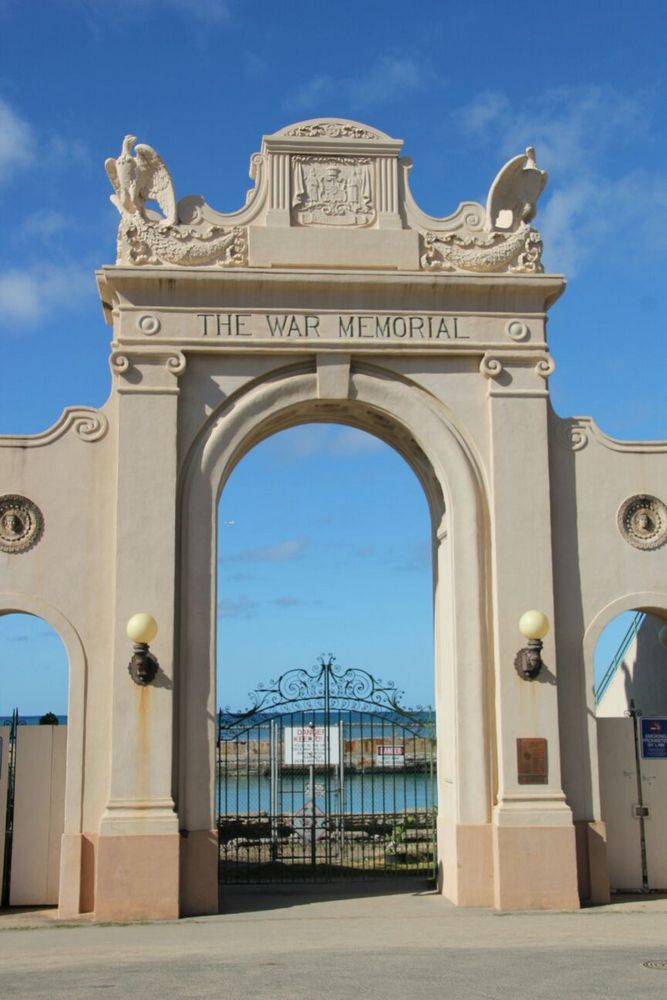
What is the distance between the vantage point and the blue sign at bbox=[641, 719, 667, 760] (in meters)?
14.6

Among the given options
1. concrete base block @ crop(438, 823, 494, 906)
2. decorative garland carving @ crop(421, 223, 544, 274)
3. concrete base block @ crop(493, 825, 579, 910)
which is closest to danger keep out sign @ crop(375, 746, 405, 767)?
concrete base block @ crop(438, 823, 494, 906)

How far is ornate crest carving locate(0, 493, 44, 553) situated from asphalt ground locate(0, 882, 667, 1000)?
412 centimetres

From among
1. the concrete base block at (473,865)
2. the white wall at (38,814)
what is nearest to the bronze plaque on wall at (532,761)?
the concrete base block at (473,865)

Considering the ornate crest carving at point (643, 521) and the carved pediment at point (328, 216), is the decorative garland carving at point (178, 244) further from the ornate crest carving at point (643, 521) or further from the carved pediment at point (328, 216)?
the ornate crest carving at point (643, 521)

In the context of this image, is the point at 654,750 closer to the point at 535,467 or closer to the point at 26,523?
the point at 535,467

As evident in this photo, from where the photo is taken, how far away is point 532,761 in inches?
531

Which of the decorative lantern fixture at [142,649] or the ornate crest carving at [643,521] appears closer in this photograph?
the decorative lantern fixture at [142,649]

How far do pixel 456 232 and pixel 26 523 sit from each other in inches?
245

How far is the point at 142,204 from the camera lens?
14.4 meters

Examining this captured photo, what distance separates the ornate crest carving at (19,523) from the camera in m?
13.8

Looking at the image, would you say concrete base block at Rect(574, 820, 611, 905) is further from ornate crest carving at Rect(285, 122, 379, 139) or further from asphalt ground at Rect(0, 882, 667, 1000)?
ornate crest carving at Rect(285, 122, 379, 139)

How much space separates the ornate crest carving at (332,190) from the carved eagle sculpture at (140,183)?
1530mm

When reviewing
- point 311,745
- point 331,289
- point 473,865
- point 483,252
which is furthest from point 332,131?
point 473,865

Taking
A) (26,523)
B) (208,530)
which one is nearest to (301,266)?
(208,530)
